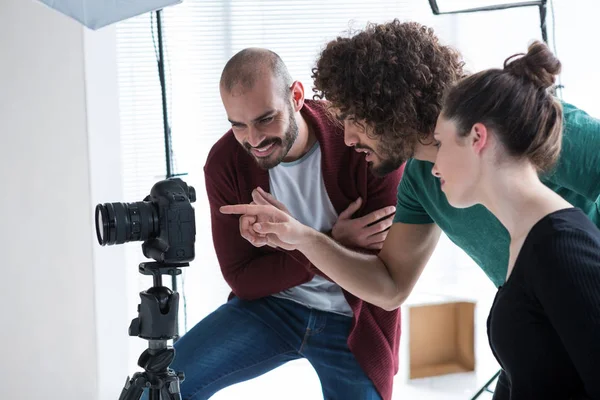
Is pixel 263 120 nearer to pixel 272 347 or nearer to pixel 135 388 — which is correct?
pixel 272 347

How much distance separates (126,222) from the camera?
4.97 feet

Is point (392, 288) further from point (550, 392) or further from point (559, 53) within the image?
point (559, 53)

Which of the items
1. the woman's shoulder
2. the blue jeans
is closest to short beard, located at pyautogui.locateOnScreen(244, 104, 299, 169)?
the blue jeans

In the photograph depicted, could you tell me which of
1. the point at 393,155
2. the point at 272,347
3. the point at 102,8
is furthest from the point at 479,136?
the point at 102,8

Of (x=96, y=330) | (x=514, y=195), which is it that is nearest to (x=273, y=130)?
(x=514, y=195)

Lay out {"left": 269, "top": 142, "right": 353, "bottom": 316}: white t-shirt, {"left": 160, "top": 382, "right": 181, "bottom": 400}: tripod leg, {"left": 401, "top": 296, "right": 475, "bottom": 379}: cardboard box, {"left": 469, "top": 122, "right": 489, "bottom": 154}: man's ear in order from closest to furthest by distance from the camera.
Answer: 1. {"left": 469, "top": 122, "right": 489, "bottom": 154}: man's ear
2. {"left": 160, "top": 382, "right": 181, "bottom": 400}: tripod leg
3. {"left": 269, "top": 142, "right": 353, "bottom": 316}: white t-shirt
4. {"left": 401, "top": 296, "right": 475, "bottom": 379}: cardboard box

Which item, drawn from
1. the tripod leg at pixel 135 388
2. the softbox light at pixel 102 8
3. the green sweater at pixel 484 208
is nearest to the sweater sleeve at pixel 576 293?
the green sweater at pixel 484 208

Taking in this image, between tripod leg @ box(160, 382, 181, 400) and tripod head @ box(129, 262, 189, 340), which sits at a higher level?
tripod head @ box(129, 262, 189, 340)

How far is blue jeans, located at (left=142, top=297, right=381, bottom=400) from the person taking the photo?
6.43ft

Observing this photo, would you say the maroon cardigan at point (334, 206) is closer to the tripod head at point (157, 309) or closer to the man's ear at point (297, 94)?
the man's ear at point (297, 94)

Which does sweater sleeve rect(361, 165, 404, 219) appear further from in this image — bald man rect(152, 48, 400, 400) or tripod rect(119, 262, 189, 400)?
tripod rect(119, 262, 189, 400)

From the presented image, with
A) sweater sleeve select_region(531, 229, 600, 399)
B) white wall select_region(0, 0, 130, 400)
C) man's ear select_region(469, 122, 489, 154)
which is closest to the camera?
sweater sleeve select_region(531, 229, 600, 399)

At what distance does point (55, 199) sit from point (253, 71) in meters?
1.16

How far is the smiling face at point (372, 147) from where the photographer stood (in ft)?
5.58
